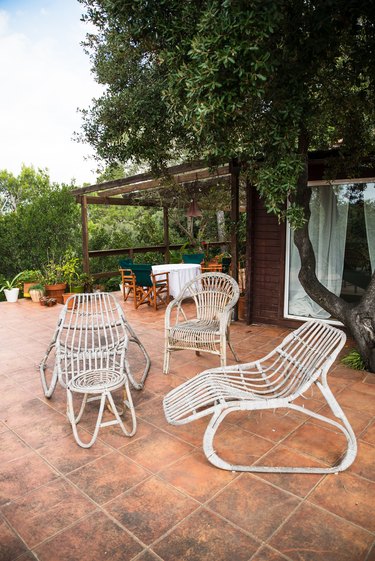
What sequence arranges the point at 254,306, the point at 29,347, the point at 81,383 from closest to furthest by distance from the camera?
the point at 81,383, the point at 29,347, the point at 254,306

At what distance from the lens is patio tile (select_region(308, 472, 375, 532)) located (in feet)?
6.14

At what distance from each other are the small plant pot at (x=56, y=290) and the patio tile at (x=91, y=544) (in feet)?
21.0

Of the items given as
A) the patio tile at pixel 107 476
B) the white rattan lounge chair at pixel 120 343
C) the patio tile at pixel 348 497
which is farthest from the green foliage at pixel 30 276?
the patio tile at pixel 348 497

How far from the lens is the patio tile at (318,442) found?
7.85 ft

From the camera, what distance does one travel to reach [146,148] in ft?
14.6

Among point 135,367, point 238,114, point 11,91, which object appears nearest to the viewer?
point 238,114

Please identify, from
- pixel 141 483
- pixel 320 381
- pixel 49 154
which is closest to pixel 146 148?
pixel 320 381

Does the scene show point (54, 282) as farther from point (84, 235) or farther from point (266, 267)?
point (266, 267)

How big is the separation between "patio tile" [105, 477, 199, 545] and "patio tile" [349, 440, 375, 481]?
1.00 metres

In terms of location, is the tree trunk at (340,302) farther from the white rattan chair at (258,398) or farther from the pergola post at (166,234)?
the pergola post at (166,234)

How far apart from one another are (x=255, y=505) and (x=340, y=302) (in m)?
2.58

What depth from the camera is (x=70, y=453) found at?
8.14ft

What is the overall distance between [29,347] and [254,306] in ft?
10.4

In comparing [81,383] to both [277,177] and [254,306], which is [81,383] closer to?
[277,177]
